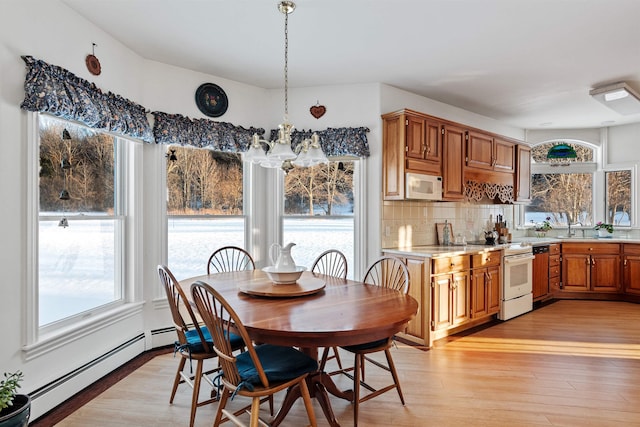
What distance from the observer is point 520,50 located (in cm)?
324

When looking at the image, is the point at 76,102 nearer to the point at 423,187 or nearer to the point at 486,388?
the point at 423,187

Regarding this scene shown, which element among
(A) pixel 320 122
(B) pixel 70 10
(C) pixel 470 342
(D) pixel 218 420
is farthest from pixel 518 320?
(B) pixel 70 10

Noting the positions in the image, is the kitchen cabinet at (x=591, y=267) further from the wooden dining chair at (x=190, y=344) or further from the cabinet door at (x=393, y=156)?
the wooden dining chair at (x=190, y=344)

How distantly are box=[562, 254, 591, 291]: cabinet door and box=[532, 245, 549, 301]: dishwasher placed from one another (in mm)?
542

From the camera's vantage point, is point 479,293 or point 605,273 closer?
point 479,293

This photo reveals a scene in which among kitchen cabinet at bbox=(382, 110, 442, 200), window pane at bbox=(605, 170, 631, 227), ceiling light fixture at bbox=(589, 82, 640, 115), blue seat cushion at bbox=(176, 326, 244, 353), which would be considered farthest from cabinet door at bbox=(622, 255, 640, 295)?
blue seat cushion at bbox=(176, 326, 244, 353)

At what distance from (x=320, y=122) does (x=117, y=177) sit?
6.78 ft

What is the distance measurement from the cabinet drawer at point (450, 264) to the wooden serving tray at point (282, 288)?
1386 mm

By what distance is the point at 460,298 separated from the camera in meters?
3.87

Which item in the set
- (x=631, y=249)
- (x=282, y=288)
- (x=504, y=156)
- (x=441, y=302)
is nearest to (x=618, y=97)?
(x=504, y=156)

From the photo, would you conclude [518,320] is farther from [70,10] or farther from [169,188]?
[70,10]

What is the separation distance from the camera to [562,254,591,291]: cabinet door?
17.9ft

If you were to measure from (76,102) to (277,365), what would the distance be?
2153 mm

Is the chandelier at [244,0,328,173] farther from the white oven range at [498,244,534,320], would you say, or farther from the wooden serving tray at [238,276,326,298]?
the white oven range at [498,244,534,320]
